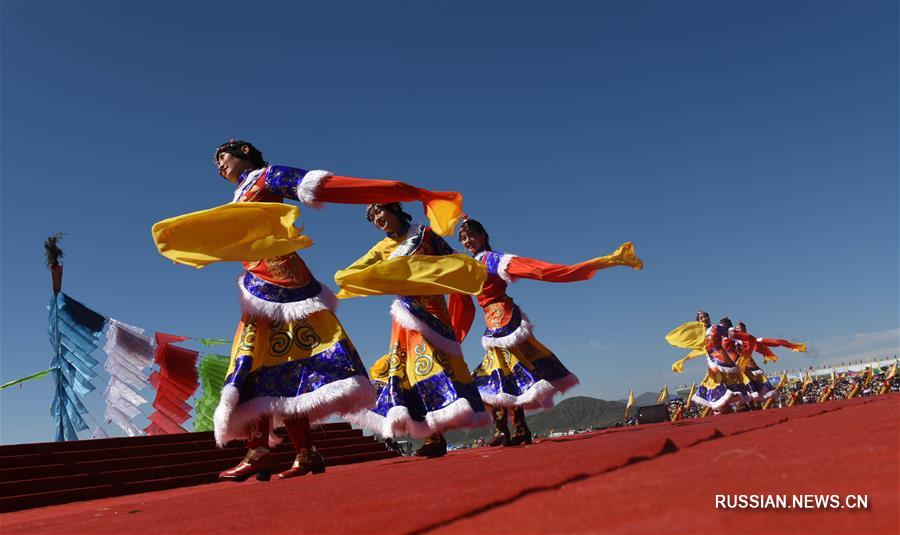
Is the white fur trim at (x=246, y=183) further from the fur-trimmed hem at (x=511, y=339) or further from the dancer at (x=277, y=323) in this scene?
the fur-trimmed hem at (x=511, y=339)

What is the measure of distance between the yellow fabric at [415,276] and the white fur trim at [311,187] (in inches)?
37.7

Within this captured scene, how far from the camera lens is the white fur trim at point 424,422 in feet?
19.8

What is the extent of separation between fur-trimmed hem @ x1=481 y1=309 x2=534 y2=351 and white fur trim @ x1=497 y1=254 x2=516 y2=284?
0.63m

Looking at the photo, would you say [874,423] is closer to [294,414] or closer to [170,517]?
[170,517]

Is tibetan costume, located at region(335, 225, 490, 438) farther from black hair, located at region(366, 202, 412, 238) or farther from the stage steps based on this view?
the stage steps

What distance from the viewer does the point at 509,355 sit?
773 cm

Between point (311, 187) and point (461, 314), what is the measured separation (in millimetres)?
3139

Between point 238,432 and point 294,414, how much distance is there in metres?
0.39

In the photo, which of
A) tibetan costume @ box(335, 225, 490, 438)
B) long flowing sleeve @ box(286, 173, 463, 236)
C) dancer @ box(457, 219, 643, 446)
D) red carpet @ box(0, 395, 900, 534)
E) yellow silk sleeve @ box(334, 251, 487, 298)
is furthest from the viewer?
dancer @ box(457, 219, 643, 446)

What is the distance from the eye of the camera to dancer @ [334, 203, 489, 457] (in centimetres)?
579

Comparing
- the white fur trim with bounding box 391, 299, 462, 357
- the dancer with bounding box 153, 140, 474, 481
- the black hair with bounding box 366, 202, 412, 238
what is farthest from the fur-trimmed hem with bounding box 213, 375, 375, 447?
the black hair with bounding box 366, 202, 412, 238

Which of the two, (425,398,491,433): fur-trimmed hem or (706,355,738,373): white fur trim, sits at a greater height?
(706,355,738,373): white fur trim

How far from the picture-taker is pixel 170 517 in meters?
2.76

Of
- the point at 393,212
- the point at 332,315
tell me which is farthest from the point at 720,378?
the point at 332,315
